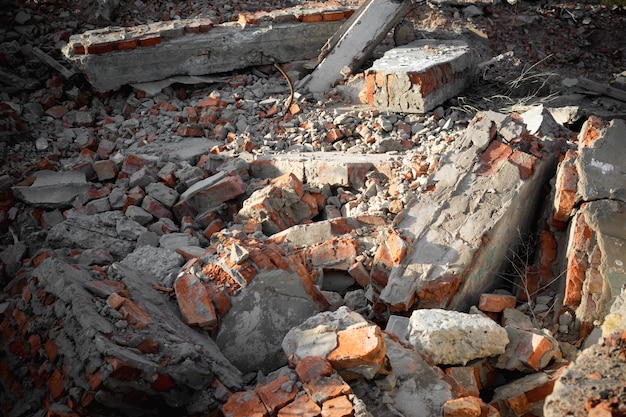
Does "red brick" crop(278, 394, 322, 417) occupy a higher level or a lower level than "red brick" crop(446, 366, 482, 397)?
higher

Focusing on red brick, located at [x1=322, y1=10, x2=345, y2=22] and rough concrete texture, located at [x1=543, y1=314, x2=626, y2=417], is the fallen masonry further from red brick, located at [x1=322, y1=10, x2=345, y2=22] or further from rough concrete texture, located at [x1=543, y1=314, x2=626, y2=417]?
red brick, located at [x1=322, y1=10, x2=345, y2=22]

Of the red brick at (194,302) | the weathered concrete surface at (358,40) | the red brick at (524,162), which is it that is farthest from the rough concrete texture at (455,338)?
the weathered concrete surface at (358,40)

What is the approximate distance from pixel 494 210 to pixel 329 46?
4.16 m

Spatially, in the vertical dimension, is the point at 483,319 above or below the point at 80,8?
below

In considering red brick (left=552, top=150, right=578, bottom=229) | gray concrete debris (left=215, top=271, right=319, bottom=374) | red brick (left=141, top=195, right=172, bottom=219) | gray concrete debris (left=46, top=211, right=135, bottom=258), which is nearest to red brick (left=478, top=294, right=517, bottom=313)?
red brick (left=552, top=150, right=578, bottom=229)

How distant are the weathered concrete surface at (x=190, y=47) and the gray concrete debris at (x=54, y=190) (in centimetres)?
196

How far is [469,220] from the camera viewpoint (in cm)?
442

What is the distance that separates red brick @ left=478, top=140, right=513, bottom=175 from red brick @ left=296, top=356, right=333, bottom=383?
2366 millimetres

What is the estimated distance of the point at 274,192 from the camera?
553cm

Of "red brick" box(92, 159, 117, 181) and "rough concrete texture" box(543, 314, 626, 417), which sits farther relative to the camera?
"red brick" box(92, 159, 117, 181)

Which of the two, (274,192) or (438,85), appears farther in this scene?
(438,85)

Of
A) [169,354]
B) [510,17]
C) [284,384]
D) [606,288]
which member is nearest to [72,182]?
[169,354]

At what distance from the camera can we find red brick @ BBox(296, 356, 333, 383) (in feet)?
10.1

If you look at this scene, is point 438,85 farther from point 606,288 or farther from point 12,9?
point 12,9
